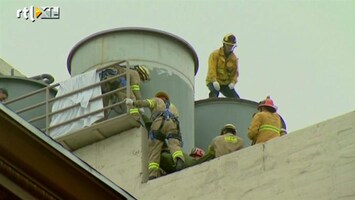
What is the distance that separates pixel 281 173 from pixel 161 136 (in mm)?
2772

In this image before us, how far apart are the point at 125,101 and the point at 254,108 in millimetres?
4685

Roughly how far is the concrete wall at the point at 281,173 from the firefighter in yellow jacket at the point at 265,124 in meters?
0.77

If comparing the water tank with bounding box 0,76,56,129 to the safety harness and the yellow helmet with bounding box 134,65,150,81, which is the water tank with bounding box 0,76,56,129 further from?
the safety harness

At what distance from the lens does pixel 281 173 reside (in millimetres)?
22672

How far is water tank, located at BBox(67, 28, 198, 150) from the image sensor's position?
90.3ft

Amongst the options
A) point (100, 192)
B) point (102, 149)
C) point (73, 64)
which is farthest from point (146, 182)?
point (100, 192)

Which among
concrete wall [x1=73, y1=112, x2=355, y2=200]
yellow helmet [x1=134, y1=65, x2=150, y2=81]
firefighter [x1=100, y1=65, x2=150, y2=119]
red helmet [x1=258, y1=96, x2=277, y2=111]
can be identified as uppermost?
yellow helmet [x1=134, y1=65, x2=150, y2=81]

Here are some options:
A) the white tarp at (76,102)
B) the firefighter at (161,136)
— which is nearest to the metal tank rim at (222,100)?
the white tarp at (76,102)

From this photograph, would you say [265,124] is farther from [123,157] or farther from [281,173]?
[123,157]

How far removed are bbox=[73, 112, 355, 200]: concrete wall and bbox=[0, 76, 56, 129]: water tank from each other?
3.93 metres

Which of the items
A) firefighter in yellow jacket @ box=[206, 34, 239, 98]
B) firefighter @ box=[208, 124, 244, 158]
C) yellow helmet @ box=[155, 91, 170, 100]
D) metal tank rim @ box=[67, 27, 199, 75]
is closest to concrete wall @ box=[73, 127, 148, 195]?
yellow helmet @ box=[155, 91, 170, 100]

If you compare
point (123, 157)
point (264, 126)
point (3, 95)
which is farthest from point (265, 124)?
point (3, 95)

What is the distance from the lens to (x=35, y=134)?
12773 millimetres

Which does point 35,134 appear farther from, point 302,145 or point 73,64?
point 73,64
